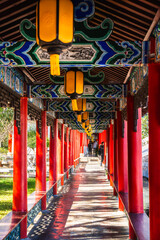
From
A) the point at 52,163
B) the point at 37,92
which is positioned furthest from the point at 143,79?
the point at 52,163

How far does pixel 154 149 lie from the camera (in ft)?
11.3

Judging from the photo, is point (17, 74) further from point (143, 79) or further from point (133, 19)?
point (133, 19)

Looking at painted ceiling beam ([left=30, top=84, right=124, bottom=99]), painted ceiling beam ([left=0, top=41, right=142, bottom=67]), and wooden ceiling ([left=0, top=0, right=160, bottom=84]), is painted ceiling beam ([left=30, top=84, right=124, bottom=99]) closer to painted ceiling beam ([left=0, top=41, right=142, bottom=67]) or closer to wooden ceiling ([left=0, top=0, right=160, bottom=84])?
wooden ceiling ([left=0, top=0, right=160, bottom=84])

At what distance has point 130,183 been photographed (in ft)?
20.1

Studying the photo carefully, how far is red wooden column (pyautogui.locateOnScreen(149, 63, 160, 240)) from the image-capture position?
3.39 m

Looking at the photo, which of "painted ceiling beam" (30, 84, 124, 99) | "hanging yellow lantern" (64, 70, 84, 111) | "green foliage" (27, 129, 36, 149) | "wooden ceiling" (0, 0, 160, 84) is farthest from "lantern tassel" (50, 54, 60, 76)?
"green foliage" (27, 129, 36, 149)

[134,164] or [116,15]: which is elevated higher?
[116,15]

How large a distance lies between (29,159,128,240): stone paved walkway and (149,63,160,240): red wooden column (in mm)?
3326

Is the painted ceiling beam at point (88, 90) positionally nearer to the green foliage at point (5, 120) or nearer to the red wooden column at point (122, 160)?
the red wooden column at point (122, 160)

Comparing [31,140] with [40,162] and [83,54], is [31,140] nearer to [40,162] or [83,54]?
[40,162]

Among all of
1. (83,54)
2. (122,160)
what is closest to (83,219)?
(122,160)

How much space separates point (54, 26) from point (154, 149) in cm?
182

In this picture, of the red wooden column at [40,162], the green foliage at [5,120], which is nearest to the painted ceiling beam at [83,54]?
the red wooden column at [40,162]

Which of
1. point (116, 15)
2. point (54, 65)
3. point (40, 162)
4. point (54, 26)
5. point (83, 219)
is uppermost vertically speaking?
point (116, 15)
